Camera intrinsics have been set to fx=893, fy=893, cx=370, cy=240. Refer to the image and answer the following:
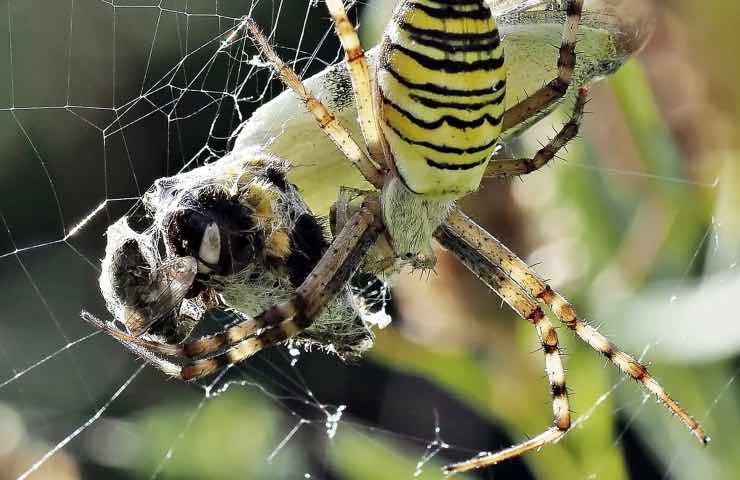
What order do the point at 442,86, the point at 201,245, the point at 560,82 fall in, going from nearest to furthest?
the point at 201,245
the point at 442,86
the point at 560,82

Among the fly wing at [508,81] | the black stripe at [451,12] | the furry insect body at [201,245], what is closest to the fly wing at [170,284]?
the furry insect body at [201,245]

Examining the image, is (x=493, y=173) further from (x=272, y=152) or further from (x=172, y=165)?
(x=172, y=165)

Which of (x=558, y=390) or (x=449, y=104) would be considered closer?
(x=449, y=104)

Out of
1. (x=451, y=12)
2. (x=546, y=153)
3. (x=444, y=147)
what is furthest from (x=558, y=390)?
(x=451, y=12)

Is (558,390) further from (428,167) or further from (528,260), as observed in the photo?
(428,167)

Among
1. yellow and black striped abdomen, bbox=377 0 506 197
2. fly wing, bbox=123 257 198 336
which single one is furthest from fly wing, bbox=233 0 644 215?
fly wing, bbox=123 257 198 336

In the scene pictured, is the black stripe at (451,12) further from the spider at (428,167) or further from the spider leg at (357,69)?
the spider leg at (357,69)

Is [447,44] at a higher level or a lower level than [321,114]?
higher
